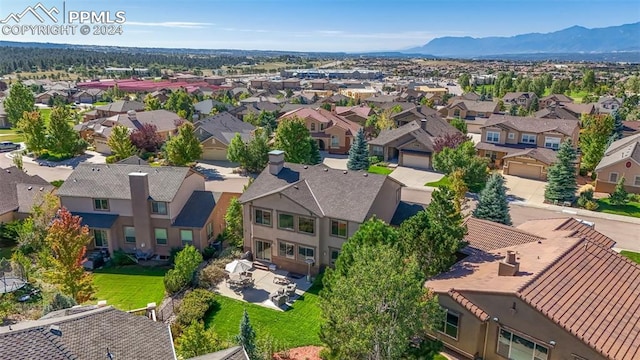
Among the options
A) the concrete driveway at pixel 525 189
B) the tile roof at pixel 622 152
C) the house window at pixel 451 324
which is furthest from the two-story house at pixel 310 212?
the tile roof at pixel 622 152

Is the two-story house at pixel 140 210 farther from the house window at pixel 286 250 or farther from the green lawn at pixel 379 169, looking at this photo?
the green lawn at pixel 379 169

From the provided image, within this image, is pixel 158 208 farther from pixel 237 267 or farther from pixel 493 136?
pixel 493 136

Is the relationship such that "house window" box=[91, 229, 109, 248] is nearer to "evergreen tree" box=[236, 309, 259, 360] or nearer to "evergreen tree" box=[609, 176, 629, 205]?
"evergreen tree" box=[236, 309, 259, 360]

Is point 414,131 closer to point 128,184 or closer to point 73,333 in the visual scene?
point 128,184

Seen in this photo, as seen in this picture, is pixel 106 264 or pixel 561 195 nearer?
pixel 106 264

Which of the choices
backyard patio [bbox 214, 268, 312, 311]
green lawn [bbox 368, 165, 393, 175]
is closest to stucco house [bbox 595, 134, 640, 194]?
green lawn [bbox 368, 165, 393, 175]

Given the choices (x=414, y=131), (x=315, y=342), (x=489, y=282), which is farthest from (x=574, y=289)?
(x=414, y=131)

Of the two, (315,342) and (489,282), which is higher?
(489,282)
